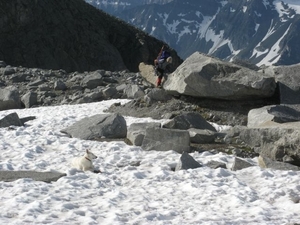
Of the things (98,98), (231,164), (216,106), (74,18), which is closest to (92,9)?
(74,18)

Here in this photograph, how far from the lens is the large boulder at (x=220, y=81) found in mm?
18531

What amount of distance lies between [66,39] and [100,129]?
7211 centimetres

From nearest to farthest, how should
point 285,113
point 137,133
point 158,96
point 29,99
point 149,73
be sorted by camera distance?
point 137,133 → point 285,113 → point 158,96 → point 29,99 → point 149,73

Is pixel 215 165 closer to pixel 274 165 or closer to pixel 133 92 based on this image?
pixel 274 165

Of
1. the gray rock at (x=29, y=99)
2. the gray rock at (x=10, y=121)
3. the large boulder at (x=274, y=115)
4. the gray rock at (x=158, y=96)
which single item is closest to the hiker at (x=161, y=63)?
the gray rock at (x=158, y=96)

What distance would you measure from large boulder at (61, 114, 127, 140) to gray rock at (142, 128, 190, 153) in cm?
219

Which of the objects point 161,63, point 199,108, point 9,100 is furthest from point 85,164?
point 9,100

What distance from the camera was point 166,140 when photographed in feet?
46.8

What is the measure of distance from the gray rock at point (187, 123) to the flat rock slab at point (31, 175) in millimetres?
6266

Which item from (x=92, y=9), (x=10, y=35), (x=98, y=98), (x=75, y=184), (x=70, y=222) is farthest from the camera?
(x=92, y=9)

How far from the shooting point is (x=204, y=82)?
1925 centimetres

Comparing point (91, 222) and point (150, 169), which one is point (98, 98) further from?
point (91, 222)

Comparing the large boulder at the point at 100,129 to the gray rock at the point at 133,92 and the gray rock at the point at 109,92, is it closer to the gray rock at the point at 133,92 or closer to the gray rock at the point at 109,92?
the gray rock at the point at 133,92

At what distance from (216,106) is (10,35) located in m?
64.8
